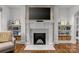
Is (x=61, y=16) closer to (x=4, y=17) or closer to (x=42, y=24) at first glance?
(x=42, y=24)

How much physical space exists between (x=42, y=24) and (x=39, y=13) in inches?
24.6

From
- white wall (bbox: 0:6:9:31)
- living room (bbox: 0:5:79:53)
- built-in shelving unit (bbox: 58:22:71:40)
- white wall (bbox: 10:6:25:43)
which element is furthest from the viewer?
built-in shelving unit (bbox: 58:22:71:40)

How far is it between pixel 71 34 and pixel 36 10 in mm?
2388

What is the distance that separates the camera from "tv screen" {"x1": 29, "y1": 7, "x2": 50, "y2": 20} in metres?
6.89

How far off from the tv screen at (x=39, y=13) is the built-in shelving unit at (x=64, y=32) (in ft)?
3.06

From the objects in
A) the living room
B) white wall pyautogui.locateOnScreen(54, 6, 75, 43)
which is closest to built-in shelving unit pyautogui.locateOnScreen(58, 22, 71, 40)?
the living room

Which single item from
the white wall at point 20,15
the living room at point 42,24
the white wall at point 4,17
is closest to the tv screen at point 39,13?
the living room at point 42,24

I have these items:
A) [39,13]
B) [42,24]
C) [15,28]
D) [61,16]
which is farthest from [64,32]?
[15,28]

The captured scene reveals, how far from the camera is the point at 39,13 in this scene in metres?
6.97

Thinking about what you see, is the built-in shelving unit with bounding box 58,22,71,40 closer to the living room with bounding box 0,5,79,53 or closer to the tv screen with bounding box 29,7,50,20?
the living room with bounding box 0,5,79,53

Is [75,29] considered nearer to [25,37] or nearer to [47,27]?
[47,27]
